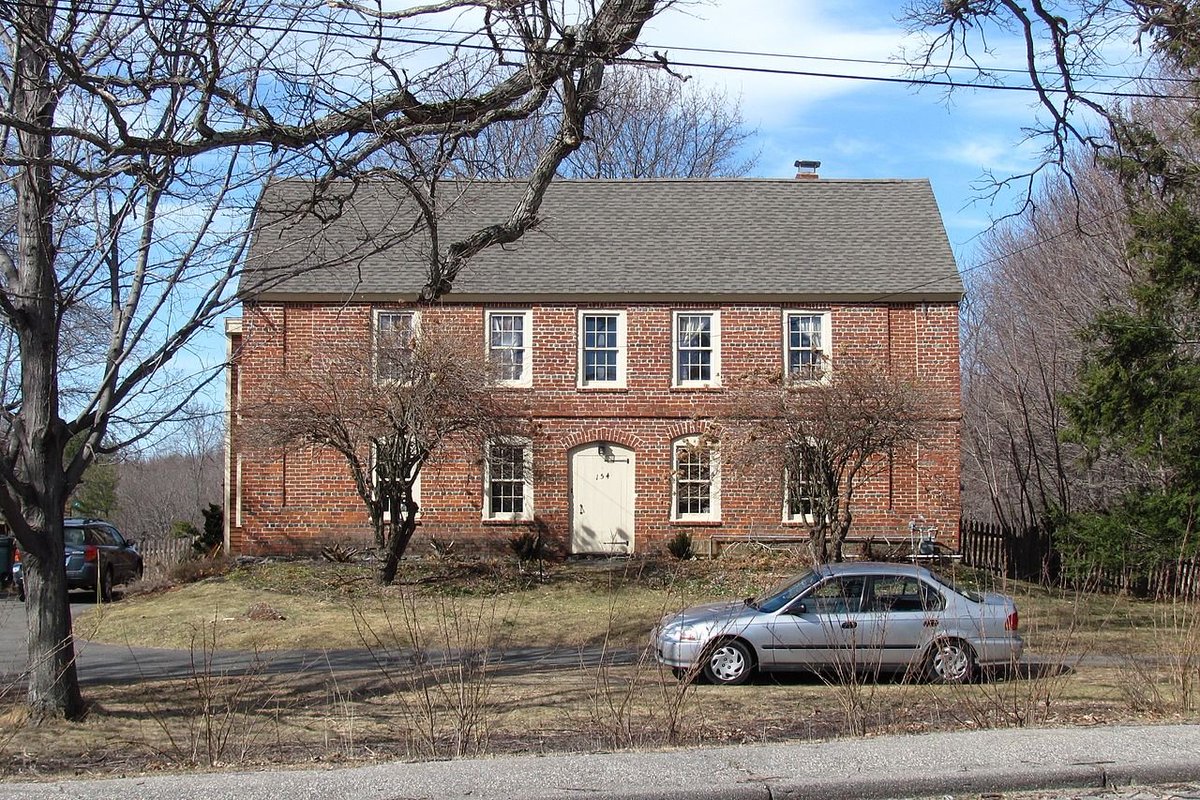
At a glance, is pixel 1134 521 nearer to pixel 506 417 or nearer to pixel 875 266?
pixel 875 266

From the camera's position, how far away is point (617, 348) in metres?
24.8

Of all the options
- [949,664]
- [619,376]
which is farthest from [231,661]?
[619,376]

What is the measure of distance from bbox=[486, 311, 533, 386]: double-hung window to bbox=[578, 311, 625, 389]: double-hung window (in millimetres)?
1130

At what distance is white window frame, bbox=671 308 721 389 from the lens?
24.7 metres

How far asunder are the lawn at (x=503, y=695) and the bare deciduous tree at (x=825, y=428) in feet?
8.47

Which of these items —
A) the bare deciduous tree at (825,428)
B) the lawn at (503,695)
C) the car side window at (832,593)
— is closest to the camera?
the lawn at (503,695)

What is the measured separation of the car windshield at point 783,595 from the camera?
12.5m

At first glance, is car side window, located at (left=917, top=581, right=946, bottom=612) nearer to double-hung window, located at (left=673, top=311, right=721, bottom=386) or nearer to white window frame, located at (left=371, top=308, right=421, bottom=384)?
white window frame, located at (left=371, top=308, right=421, bottom=384)

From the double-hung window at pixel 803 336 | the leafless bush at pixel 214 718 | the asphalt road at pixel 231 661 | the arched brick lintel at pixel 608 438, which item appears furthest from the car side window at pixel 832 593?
the double-hung window at pixel 803 336

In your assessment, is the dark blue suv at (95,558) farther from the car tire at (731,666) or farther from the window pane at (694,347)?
the car tire at (731,666)

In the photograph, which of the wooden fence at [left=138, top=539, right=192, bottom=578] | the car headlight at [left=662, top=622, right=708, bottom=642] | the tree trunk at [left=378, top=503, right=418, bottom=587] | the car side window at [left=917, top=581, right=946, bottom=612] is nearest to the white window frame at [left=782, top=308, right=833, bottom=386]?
the tree trunk at [left=378, top=503, right=418, bottom=587]

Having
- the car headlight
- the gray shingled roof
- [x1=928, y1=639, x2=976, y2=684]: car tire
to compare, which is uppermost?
the gray shingled roof

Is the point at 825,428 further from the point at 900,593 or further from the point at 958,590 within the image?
the point at 900,593

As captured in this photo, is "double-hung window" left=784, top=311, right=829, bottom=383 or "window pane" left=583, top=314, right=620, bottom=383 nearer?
"double-hung window" left=784, top=311, right=829, bottom=383
